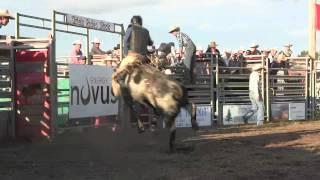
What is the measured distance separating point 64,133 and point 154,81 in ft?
9.54

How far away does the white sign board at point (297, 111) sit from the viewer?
22.3 metres

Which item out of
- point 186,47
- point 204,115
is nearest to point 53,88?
point 186,47

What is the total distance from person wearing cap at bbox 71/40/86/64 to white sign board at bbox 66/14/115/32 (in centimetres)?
87

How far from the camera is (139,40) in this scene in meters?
12.1

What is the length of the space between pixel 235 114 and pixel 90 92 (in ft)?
24.2

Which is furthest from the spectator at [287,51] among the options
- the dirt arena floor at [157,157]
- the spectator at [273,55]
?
the dirt arena floor at [157,157]

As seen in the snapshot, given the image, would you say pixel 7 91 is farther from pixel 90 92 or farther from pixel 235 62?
pixel 235 62

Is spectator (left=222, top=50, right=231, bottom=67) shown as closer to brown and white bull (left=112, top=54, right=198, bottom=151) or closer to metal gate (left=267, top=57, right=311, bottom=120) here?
metal gate (left=267, top=57, right=311, bottom=120)

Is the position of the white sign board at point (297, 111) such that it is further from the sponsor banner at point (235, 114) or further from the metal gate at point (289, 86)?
the sponsor banner at point (235, 114)

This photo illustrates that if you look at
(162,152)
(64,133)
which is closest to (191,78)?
(64,133)

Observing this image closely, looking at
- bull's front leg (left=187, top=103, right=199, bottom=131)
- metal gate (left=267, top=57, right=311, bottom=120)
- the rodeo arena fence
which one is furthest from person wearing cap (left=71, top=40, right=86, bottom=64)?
metal gate (left=267, top=57, right=311, bottom=120)

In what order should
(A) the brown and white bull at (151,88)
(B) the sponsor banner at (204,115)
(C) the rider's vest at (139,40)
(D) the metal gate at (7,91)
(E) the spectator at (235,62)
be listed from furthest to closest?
1. (E) the spectator at (235,62)
2. (B) the sponsor banner at (204,115)
3. (D) the metal gate at (7,91)
4. (C) the rider's vest at (139,40)
5. (A) the brown and white bull at (151,88)

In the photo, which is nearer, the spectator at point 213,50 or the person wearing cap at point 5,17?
the person wearing cap at point 5,17

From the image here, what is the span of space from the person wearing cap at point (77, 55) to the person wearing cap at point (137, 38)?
299 centimetres
